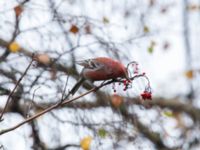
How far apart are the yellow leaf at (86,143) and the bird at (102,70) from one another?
43 centimetres

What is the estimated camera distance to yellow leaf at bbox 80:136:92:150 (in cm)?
371

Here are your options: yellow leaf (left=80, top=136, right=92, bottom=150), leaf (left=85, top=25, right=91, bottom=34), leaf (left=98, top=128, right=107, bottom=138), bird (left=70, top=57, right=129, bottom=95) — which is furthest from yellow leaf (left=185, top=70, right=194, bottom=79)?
bird (left=70, top=57, right=129, bottom=95)

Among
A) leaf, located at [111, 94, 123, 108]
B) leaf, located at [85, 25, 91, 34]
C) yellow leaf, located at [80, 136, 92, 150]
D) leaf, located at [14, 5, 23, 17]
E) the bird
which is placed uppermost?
leaf, located at [14, 5, 23, 17]

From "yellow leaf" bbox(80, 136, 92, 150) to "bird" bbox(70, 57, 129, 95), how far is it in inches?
17.1

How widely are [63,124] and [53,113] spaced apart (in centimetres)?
14

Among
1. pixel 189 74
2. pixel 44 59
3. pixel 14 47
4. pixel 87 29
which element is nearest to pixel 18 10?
pixel 14 47

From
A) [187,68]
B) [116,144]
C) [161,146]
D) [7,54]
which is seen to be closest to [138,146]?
[116,144]

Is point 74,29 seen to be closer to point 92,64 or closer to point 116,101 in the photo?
point 116,101

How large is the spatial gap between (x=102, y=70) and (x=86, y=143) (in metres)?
0.70

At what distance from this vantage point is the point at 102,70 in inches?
126

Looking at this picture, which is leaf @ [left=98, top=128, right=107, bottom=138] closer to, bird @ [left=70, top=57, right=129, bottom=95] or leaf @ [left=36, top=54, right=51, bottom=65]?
bird @ [left=70, top=57, right=129, bottom=95]

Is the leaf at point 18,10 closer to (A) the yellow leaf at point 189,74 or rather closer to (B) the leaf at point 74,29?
(B) the leaf at point 74,29

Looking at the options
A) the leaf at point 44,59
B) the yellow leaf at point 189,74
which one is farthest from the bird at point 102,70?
the yellow leaf at point 189,74

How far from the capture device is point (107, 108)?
175 inches
